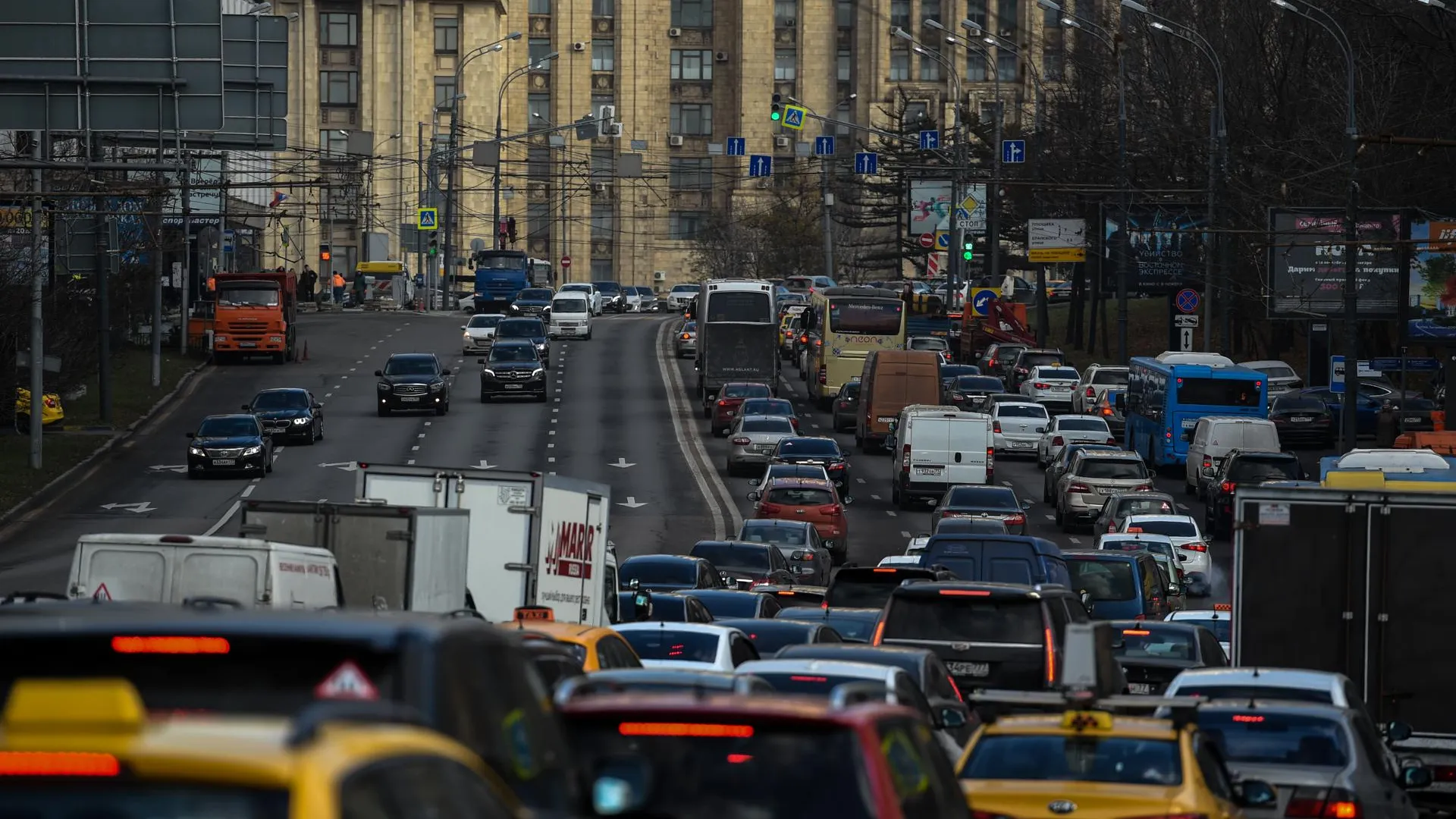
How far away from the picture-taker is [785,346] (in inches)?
3388

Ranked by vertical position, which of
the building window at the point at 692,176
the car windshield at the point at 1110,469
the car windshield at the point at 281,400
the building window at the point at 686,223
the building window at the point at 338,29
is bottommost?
the car windshield at the point at 1110,469

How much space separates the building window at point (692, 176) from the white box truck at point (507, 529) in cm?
11907

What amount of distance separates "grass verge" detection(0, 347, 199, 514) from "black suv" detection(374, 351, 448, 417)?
6246mm

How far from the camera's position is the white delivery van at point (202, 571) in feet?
52.6

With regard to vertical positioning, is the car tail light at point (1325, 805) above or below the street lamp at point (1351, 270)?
below

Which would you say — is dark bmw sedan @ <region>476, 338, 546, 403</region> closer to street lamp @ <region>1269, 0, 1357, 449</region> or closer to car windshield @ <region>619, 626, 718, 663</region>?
street lamp @ <region>1269, 0, 1357, 449</region>

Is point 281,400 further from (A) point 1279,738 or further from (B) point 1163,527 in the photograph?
(A) point 1279,738

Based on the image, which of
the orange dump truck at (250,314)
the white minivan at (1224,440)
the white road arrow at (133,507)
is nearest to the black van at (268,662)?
the white road arrow at (133,507)

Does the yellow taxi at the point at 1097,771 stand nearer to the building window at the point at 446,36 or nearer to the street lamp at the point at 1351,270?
the street lamp at the point at 1351,270

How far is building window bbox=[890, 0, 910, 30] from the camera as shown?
137250 mm

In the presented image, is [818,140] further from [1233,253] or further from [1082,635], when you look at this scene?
[1082,635]

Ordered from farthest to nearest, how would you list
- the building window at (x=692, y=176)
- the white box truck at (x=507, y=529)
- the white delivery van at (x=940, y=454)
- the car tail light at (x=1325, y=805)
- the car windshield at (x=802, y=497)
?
the building window at (x=692, y=176), the white delivery van at (x=940, y=454), the car windshield at (x=802, y=497), the white box truck at (x=507, y=529), the car tail light at (x=1325, y=805)

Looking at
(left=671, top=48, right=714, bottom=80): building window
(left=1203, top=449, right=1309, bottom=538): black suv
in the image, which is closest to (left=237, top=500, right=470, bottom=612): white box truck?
(left=1203, top=449, right=1309, bottom=538): black suv

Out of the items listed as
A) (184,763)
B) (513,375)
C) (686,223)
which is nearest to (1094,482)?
(513,375)
